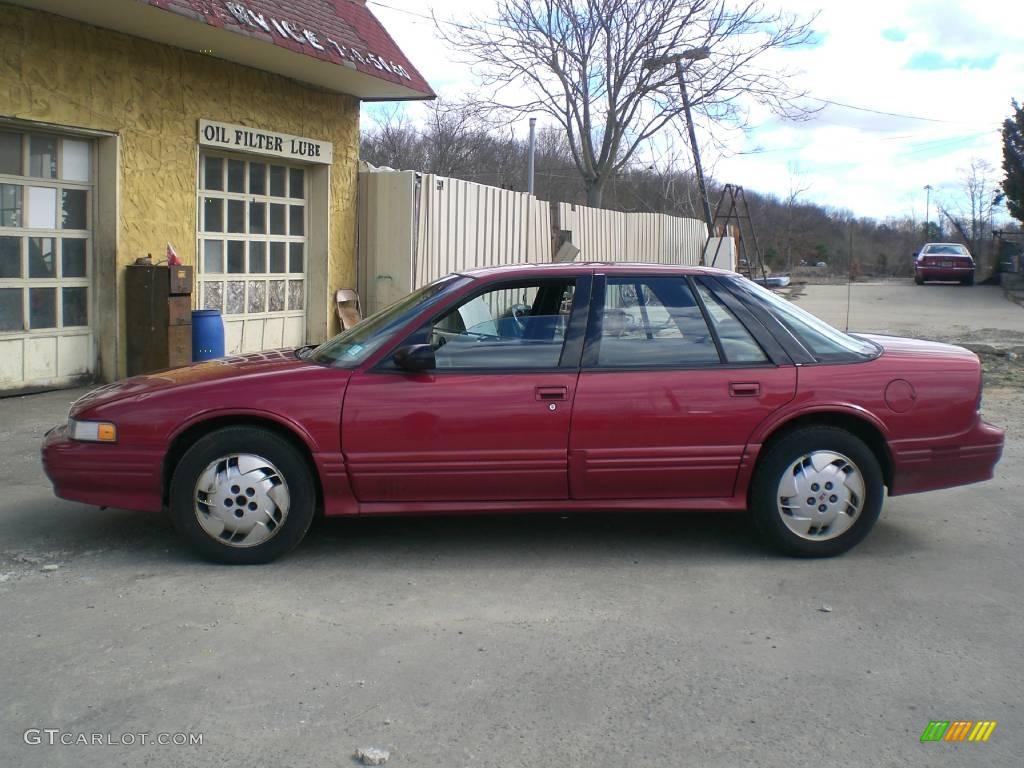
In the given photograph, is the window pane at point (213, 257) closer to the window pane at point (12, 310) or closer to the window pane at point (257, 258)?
the window pane at point (257, 258)

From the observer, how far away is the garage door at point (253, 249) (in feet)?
38.7

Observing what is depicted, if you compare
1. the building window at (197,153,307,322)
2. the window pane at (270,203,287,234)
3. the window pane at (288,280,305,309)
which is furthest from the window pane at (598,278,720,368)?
the window pane at (288,280,305,309)

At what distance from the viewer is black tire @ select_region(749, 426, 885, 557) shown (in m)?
5.31

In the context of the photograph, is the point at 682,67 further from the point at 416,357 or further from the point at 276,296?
the point at 416,357

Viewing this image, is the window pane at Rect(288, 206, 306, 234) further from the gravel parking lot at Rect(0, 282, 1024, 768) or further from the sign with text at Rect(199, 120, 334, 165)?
the gravel parking lot at Rect(0, 282, 1024, 768)

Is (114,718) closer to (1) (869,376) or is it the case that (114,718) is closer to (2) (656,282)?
(2) (656,282)

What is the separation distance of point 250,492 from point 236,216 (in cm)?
777

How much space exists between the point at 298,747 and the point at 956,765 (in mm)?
2157

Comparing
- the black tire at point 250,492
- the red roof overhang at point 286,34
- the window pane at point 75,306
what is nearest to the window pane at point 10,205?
the window pane at point 75,306

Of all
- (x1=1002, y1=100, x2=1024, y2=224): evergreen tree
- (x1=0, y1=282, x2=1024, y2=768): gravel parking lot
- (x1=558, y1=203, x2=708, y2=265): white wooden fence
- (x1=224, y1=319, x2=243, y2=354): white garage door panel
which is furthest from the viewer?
(x1=1002, y1=100, x2=1024, y2=224): evergreen tree

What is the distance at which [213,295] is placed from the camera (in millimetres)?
11875

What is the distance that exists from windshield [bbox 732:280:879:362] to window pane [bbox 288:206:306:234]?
857 centimetres

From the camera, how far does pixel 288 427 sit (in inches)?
201

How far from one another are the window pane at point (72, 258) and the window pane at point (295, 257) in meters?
3.20
